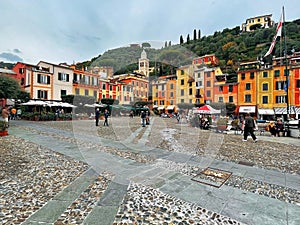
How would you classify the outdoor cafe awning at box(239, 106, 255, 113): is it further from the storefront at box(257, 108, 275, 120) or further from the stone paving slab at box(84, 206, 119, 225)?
the stone paving slab at box(84, 206, 119, 225)

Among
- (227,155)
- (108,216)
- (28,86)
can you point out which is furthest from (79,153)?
(28,86)

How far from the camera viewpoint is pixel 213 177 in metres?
4.36

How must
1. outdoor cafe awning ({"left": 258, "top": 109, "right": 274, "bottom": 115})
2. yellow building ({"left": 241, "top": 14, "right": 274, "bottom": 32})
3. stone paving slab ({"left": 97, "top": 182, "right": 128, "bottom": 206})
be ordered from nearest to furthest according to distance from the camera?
stone paving slab ({"left": 97, "top": 182, "right": 128, "bottom": 206}) < outdoor cafe awning ({"left": 258, "top": 109, "right": 274, "bottom": 115}) < yellow building ({"left": 241, "top": 14, "right": 274, "bottom": 32})

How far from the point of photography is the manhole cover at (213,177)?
4.02 meters

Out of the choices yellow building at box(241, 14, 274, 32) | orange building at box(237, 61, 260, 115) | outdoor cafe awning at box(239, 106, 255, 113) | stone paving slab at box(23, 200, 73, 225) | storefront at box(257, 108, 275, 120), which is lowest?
stone paving slab at box(23, 200, 73, 225)

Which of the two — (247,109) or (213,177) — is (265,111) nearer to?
(247,109)

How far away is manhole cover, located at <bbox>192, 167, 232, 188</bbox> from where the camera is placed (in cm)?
402

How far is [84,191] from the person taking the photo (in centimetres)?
356

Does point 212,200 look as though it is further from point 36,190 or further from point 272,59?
point 272,59

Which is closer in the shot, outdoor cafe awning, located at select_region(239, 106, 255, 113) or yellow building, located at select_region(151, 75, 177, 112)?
A: yellow building, located at select_region(151, 75, 177, 112)

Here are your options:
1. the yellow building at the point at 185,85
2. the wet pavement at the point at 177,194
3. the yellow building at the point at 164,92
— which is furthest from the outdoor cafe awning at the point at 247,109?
the wet pavement at the point at 177,194

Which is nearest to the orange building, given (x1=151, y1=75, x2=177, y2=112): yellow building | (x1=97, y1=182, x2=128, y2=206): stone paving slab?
(x1=151, y1=75, x2=177, y2=112): yellow building

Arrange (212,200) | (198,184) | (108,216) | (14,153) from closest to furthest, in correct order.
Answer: (108,216), (212,200), (198,184), (14,153)

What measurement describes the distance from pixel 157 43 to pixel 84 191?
393 cm
